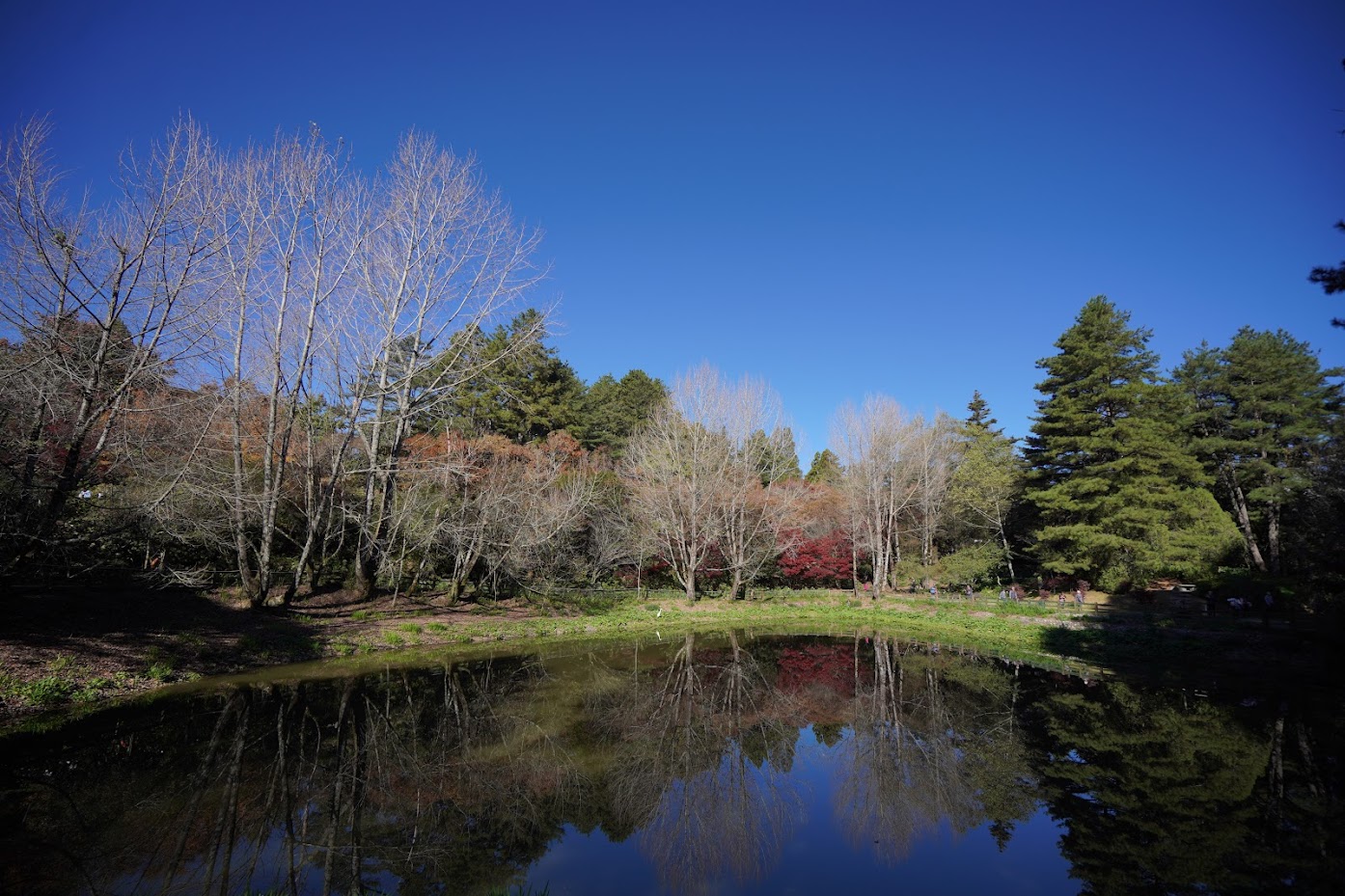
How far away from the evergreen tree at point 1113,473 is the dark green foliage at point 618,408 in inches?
988

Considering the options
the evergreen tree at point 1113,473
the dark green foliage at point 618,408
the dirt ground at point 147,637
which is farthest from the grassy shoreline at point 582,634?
the dark green foliage at point 618,408

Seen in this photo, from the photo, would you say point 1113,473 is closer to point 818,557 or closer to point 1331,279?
point 818,557

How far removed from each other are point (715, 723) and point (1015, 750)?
14.8 ft

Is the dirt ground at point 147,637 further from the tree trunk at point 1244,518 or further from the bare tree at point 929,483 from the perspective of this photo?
the tree trunk at point 1244,518

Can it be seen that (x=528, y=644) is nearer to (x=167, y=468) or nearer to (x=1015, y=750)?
(x=167, y=468)

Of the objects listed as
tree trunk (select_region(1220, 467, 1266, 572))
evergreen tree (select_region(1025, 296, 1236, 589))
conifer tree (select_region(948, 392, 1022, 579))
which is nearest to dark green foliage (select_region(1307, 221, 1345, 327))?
evergreen tree (select_region(1025, 296, 1236, 589))

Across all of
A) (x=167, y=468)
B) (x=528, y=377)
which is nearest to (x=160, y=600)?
(x=167, y=468)

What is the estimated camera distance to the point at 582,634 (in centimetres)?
1948

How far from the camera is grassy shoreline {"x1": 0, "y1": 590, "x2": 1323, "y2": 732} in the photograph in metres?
9.96

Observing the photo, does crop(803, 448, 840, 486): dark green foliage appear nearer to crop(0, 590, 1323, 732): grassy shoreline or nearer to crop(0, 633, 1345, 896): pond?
crop(0, 590, 1323, 732): grassy shoreline

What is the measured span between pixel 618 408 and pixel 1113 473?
3290 centimetres

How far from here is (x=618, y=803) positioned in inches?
273

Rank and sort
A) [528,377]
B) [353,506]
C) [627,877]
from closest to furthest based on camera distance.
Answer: [627,877]
[353,506]
[528,377]

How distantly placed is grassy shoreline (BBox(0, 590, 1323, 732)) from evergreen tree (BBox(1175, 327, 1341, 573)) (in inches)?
554
